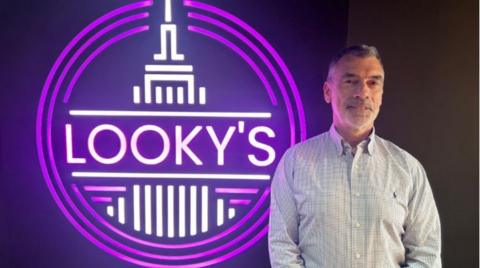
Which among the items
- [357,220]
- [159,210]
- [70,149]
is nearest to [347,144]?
[357,220]

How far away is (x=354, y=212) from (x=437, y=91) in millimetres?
805

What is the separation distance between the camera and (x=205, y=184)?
201 cm

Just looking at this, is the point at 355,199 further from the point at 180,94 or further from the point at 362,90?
the point at 180,94

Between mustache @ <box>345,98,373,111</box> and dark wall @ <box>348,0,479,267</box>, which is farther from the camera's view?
dark wall @ <box>348,0,479,267</box>

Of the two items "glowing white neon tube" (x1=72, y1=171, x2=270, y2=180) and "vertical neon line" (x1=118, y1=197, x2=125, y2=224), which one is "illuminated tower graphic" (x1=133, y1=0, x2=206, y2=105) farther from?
"vertical neon line" (x1=118, y1=197, x2=125, y2=224)

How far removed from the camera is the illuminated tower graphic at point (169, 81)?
6.44ft

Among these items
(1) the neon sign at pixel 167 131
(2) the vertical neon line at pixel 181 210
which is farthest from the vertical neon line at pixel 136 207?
(2) the vertical neon line at pixel 181 210

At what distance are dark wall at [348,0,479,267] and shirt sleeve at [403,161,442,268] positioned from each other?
461 mm

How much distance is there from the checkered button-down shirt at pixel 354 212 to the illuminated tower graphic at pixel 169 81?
68 centimetres

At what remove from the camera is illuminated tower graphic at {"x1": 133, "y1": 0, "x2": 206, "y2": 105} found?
1.96 meters

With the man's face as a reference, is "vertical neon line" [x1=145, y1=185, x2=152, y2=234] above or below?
below

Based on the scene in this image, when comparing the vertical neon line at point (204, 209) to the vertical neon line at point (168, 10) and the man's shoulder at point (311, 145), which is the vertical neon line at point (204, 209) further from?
the vertical neon line at point (168, 10)

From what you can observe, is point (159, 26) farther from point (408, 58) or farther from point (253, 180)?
point (408, 58)

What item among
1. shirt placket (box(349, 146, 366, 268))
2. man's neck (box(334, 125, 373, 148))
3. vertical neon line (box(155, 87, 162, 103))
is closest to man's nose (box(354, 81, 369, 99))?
man's neck (box(334, 125, 373, 148))
